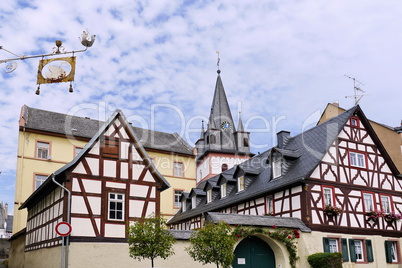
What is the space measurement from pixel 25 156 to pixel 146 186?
16.7m

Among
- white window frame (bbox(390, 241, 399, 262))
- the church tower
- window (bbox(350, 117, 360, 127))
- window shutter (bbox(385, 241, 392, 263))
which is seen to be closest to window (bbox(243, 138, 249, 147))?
the church tower

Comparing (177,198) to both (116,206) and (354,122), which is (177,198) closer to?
(354,122)

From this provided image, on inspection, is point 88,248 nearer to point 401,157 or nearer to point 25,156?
point 25,156

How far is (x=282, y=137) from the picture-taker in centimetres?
3272

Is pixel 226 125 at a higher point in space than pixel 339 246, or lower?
higher

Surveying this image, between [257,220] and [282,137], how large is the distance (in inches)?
395

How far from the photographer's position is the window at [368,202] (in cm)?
2808

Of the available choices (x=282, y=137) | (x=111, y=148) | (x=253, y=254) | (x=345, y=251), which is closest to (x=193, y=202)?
(x=282, y=137)

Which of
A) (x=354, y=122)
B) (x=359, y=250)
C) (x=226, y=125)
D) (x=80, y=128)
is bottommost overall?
(x=359, y=250)

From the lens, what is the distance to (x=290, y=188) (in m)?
26.9

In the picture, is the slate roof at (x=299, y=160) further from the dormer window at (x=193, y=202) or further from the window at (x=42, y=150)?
the window at (x=42, y=150)

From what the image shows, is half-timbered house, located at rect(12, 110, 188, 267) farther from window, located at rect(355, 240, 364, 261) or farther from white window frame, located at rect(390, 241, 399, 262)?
white window frame, located at rect(390, 241, 399, 262)

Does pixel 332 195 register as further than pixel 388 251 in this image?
No

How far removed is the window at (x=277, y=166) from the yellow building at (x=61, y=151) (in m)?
11.0
